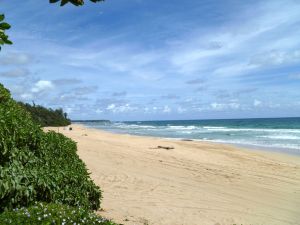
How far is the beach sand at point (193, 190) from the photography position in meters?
6.99

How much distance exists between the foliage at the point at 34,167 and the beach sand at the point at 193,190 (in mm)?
946

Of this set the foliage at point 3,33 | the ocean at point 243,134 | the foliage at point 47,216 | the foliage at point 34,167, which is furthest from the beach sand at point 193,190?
the ocean at point 243,134

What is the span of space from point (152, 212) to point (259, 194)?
3864 mm

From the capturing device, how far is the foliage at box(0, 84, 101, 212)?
452 centimetres

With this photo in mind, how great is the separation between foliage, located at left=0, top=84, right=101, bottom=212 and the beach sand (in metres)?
0.95

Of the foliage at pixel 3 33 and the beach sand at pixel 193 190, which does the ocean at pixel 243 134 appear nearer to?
the beach sand at pixel 193 190

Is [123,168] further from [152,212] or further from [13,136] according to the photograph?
[13,136]

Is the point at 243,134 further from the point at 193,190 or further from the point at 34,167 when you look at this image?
the point at 34,167

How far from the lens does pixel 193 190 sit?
9453mm

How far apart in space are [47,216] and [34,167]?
37.7 inches

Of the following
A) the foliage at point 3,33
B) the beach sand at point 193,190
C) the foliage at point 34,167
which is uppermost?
the foliage at point 3,33

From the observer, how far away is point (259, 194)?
968 cm

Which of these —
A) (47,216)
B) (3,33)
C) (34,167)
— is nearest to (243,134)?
(34,167)

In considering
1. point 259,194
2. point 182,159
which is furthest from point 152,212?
point 182,159
